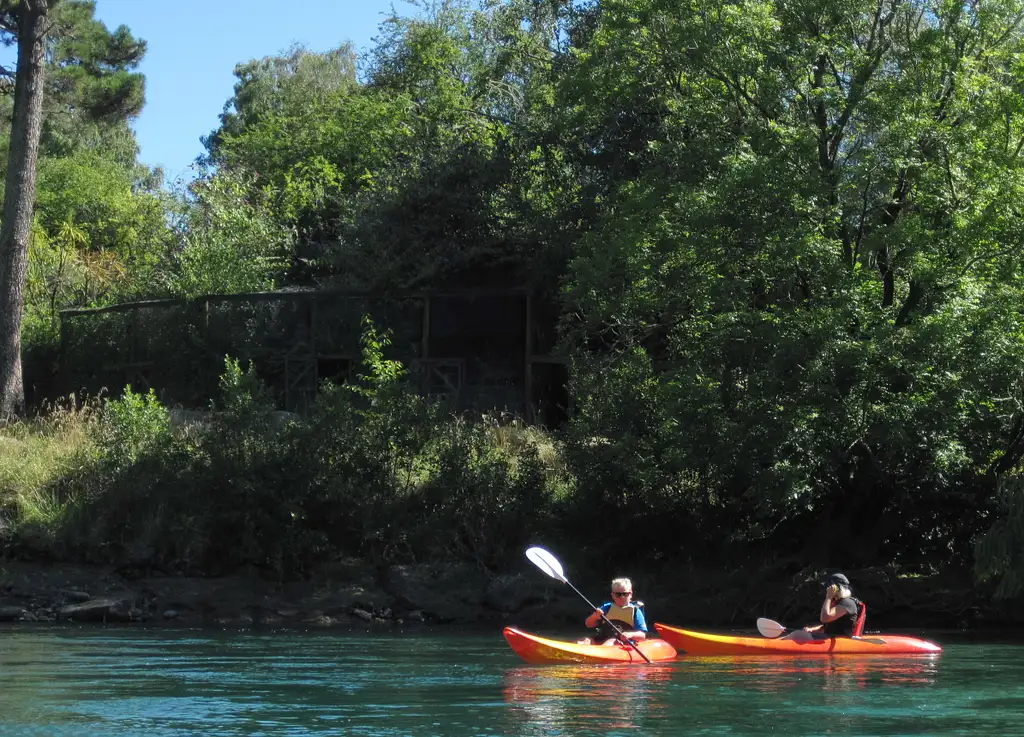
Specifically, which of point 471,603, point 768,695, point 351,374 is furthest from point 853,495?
point 351,374

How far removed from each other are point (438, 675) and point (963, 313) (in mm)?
8124

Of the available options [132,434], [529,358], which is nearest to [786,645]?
[132,434]

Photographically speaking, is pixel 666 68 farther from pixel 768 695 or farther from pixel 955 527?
pixel 768 695

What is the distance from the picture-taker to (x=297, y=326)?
2856cm

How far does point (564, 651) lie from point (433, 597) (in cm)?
678

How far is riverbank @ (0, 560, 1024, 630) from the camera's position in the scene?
20188mm

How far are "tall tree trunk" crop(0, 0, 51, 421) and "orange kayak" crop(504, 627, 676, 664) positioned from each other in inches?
586

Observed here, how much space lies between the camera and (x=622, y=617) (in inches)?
627

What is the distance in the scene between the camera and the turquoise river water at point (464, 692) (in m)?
11.3

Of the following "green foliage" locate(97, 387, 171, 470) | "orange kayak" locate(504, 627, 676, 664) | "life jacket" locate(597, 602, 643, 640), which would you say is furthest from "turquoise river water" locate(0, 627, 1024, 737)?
"green foliage" locate(97, 387, 171, 470)

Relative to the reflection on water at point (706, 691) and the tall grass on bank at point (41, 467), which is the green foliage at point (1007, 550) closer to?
the reflection on water at point (706, 691)

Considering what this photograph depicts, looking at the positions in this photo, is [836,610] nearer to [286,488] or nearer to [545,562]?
[545,562]

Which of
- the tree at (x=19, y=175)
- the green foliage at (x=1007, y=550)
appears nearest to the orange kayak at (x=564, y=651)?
the green foliage at (x=1007, y=550)

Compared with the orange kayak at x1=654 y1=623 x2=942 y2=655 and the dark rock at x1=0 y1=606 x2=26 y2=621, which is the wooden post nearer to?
the dark rock at x1=0 y1=606 x2=26 y2=621
